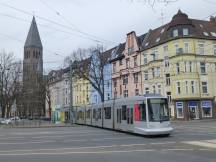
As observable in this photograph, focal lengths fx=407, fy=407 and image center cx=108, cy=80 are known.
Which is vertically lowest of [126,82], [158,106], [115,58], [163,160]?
Result: [163,160]

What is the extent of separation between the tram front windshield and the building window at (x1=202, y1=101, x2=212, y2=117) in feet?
120

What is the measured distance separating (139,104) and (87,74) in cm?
4359

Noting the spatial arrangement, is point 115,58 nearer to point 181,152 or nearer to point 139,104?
point 139,104

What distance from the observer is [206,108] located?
6197 centimetres

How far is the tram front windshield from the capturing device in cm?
2619

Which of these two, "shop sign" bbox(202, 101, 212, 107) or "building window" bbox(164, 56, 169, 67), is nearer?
"shop sign" bbox(202, 101, 212, 107)

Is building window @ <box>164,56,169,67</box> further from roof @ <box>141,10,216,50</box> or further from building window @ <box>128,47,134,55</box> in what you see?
building window @ <box>128,47,134,55</box>

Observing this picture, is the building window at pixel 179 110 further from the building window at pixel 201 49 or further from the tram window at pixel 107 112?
the tram window at pixel 107 112

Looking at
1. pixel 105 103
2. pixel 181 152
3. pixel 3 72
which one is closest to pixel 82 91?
pixel 3 72

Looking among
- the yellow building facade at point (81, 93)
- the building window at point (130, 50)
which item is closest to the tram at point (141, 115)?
the building window at point (130, 50)

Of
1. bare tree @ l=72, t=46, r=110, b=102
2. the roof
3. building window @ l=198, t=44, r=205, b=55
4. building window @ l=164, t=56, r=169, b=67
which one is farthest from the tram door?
bare tree @ l=72, t=46, r=110, b=102

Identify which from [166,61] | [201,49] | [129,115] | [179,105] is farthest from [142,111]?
[201,49]

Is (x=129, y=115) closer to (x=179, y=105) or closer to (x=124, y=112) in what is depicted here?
(x=124, y=112)

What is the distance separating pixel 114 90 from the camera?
80.7m
